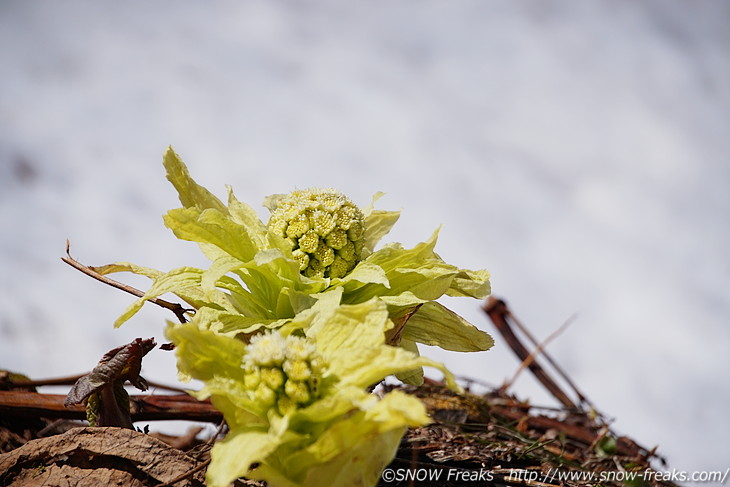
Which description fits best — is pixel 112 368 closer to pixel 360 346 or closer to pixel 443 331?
pixel 360 346

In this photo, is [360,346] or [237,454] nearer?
[237,454]

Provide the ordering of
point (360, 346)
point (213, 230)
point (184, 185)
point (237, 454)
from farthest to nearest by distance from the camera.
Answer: point (184, 185), point (213, 230), point (360, 346), point (237, 454)

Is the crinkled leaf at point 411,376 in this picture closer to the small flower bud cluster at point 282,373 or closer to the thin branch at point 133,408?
the small flower bud cluster at point 282,373

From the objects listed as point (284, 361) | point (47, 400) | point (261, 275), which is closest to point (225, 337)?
point (284, 361)

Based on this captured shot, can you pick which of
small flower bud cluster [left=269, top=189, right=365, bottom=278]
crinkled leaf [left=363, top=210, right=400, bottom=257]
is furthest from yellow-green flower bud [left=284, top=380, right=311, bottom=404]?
crinkled leaf [left=363, top=210, right=400, bottom=257]

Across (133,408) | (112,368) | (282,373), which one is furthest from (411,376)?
(133,408)

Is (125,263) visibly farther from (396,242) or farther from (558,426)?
(558,426)

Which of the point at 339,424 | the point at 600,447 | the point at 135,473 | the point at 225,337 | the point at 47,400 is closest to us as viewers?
the point at 339,424
